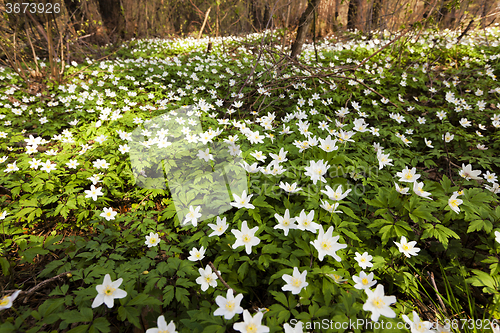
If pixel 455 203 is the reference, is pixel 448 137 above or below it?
below

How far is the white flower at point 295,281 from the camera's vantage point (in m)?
1.39

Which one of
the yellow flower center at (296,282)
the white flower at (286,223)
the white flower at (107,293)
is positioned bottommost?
the yellow flower center at (296,282)

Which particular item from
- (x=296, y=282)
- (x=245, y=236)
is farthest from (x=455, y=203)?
(x=245, y=236)

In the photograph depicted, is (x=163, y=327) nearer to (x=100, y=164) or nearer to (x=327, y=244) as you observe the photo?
(x=327, y=244)

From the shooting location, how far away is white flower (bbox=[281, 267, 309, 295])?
1.39 metres

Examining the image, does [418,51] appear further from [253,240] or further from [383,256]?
[253,240]

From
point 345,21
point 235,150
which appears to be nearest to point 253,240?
point 235,150

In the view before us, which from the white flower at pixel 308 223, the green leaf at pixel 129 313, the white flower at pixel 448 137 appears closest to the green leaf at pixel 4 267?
the green leaf at pixel 129 313

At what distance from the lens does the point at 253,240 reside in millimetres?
1696

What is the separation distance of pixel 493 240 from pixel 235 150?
2453 mm

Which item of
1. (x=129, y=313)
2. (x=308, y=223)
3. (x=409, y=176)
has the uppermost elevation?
(x=409, y=176)

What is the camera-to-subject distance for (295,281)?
143 cm

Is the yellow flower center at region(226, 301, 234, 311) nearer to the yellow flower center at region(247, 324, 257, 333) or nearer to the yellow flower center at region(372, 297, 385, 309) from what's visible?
the yellow flower center at region(247, 324, 257, 333)

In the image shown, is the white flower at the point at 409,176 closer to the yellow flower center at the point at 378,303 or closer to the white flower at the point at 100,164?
the yellow flower center at the point at 378,303
